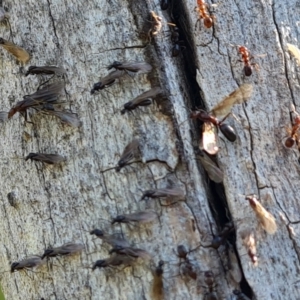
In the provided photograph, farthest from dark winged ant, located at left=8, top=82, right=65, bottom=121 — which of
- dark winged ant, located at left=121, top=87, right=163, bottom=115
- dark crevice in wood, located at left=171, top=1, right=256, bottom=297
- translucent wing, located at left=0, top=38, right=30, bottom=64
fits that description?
dark crevice in wood, located at left=171, top=1, right=256, bottom=297

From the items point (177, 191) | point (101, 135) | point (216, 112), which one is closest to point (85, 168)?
point (101, 135)

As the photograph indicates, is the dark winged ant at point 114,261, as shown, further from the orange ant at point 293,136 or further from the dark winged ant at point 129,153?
the orange ant at point 293,136

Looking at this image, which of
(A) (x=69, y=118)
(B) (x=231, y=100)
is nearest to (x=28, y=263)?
(A) (x=69, y=118)

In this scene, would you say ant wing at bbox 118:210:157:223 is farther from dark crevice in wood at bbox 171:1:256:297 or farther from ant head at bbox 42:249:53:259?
ant head at bbox 42:249:53:259

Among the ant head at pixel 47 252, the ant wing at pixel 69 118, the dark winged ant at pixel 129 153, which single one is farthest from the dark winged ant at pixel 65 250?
the ant wing at pixel 69 118

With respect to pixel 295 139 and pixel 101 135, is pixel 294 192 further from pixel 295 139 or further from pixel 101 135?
pixel 101 135

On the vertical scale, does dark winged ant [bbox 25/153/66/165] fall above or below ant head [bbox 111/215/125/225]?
above
